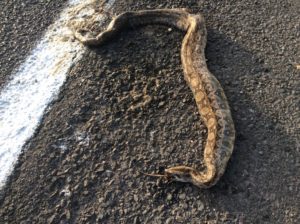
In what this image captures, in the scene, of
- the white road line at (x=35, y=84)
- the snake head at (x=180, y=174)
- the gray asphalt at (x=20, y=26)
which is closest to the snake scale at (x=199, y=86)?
the snake head at (x=180, y=174)

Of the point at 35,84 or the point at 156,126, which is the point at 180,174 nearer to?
the point at 156,126

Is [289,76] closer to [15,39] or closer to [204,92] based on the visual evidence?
[204,92]

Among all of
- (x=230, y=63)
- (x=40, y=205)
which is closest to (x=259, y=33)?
(x=230, y=63)

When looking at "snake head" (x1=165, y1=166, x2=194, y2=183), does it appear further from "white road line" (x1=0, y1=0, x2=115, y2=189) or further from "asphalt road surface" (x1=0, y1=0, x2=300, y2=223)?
"white road line" (x1=0, y1=0, x2=115, y2=189)

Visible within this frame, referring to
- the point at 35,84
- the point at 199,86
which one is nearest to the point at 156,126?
the point at 199,86

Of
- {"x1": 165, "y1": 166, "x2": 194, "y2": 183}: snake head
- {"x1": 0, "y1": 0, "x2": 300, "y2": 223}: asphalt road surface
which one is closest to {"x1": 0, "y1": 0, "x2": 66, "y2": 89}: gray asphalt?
{"x1": 0, "y1": 0, "x2": 300, "y2": 223}: asphalt road surface

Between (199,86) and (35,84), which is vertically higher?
(35,84)

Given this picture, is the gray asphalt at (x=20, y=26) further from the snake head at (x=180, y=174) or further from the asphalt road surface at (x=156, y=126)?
the snake head at (x=180, y=174)
